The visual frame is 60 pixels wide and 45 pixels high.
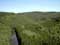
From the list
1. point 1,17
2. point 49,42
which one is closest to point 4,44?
point 49,42

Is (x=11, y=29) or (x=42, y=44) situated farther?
(x=11, y=29)

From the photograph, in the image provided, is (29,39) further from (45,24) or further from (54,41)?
(45,24)

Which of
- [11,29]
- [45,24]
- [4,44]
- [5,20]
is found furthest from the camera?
[5,20]

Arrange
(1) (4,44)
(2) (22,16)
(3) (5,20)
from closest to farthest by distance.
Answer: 1. (1) (4,44)
2. (3) (5,20)
3. (2) (22,16)

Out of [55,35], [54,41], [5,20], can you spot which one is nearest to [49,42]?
[54,41]

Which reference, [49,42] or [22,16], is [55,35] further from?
[22,16]

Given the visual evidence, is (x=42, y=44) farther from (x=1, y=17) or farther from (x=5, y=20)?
(x=1, y=17)

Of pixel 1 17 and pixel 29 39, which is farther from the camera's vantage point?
pixel 1 17

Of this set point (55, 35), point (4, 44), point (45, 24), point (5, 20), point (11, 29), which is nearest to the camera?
point (4, 44)

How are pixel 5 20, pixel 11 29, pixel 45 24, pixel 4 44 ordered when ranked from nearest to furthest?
pixel 4 44
pixel 11 29
pixel 45 24
pixel 5 20
